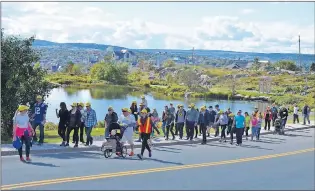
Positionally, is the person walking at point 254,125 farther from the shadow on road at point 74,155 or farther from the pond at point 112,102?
the pond at point 112,102

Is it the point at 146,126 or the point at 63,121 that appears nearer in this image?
the point at 146,126

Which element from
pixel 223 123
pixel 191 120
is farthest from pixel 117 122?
pixel 223 123

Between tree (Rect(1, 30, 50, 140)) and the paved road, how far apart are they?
5.95m

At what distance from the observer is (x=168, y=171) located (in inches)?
608

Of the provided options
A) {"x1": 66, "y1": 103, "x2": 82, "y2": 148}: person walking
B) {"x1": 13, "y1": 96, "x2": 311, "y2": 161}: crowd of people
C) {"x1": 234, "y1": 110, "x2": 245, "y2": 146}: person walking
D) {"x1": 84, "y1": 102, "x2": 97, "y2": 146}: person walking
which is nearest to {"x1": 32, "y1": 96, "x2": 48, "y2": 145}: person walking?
{"x1": 13, "y1": 96, "x2": 311, "y2": 161}: crowd of people

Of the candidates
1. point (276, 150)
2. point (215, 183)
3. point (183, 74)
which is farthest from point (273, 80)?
point (215, 183)

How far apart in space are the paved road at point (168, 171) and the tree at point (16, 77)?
5.95m

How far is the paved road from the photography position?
13.4m

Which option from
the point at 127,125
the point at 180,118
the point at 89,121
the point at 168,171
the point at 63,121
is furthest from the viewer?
the point at 180,118

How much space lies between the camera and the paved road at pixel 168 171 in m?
13.4

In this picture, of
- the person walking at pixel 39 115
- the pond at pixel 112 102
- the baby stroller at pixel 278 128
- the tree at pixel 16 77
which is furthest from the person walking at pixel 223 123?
the pond at pixel 112 102

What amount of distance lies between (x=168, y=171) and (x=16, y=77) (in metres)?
10.2

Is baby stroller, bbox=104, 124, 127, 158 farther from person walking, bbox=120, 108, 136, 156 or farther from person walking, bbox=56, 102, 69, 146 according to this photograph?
person walking, bbox=56, 102, 69, 146

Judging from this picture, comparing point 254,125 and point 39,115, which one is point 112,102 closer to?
point 254,125
